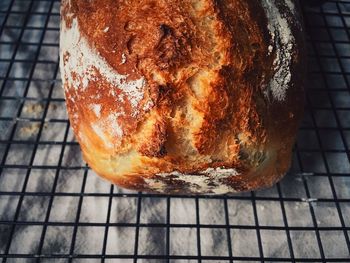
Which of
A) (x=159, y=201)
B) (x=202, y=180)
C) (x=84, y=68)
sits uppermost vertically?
(x=84, y=68)

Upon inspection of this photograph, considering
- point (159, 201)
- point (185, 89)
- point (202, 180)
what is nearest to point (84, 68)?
point (185, 89)

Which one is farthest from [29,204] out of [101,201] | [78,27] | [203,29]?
[203,29]

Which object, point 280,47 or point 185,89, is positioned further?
point 280,47

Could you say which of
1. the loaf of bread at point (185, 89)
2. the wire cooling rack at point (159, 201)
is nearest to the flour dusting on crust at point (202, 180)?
the loaf of bread at point (185, 89)

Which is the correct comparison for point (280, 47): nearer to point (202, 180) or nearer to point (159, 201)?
point (202, 180)

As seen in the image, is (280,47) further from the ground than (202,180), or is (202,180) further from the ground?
(280,47)

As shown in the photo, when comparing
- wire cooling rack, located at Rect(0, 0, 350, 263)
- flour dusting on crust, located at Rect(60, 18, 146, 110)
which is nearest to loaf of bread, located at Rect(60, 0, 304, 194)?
flour dusting on crust, located at Rect(60, 18, 146, 110)
